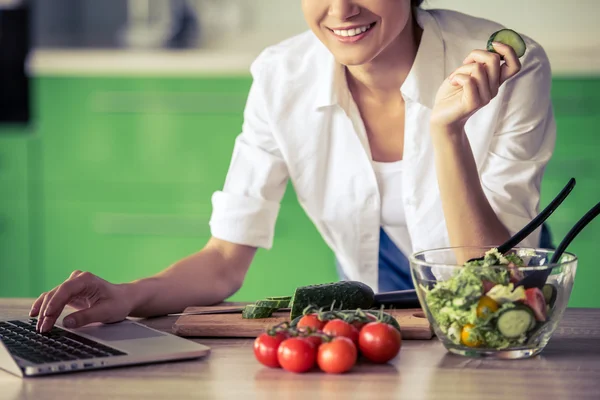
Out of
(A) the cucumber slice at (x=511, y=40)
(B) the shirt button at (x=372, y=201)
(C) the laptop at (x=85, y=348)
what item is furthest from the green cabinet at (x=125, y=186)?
(C) the laptop at (x=85, y=348)

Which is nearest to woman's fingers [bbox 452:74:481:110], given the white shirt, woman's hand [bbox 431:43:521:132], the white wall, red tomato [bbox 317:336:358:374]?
woman's hand [bbox 431:43:521:132]

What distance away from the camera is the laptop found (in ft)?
3.81

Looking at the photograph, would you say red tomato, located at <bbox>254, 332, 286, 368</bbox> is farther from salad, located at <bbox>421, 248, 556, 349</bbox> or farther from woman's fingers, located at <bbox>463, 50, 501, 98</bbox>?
woman's fingers, located at <bbox>463, 50, 501, 98</bbox>

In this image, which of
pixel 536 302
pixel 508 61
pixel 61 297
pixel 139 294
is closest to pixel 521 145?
pixel 508 61

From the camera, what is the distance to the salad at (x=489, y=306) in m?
1.14

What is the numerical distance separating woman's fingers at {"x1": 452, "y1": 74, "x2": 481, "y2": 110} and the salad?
377mm

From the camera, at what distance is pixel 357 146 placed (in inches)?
74.2

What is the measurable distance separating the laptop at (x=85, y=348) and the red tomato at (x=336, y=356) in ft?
0.60

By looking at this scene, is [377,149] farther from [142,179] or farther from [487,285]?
[142,179]

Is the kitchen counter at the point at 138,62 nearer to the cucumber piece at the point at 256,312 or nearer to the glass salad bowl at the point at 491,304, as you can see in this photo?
the cucumber piece at the point at 256,312

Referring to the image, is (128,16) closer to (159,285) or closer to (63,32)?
(63,32)

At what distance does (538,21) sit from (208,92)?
1369 millimetres

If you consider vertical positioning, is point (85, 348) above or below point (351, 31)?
below

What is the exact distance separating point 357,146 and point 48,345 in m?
0.82
